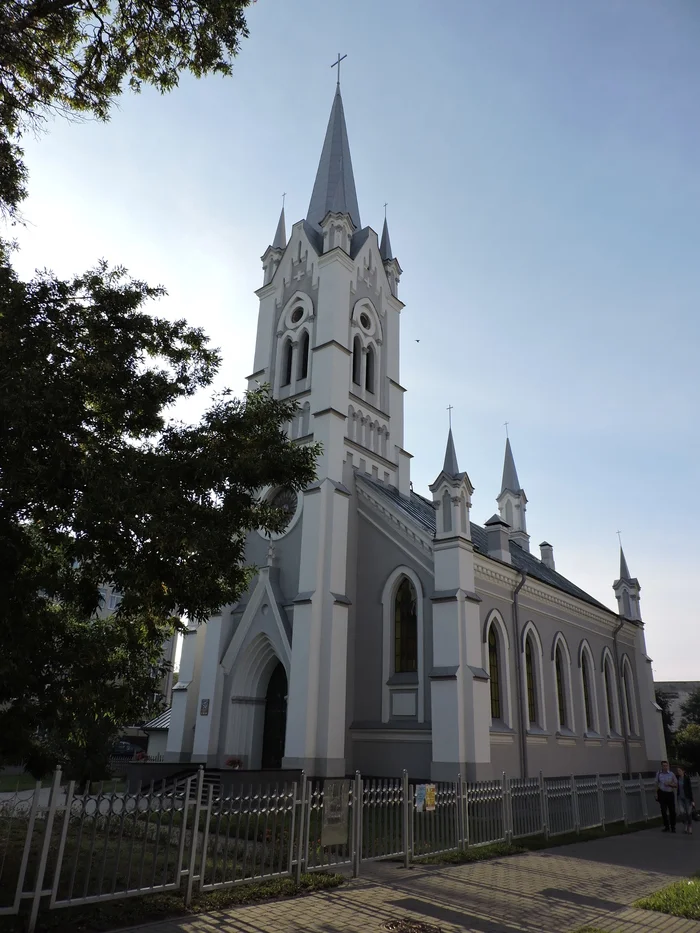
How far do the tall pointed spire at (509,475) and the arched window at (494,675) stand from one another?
16207mm

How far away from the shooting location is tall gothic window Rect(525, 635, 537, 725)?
922 inches

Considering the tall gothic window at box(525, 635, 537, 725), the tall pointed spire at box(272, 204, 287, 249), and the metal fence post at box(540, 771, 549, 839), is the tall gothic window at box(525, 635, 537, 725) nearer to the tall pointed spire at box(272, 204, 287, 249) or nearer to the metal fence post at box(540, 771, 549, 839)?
the metal fence post at box(540, 771, 549, 839)

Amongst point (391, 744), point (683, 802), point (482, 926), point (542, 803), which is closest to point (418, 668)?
point (391, 744)

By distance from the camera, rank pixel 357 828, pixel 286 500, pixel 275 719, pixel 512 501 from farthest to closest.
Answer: pixel 512 501
pixel 286 500
pixel 275 719
pixel 357 828

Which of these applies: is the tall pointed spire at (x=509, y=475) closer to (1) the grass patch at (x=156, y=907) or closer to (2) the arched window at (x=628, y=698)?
(2) the arched window at (x=628, y=698)

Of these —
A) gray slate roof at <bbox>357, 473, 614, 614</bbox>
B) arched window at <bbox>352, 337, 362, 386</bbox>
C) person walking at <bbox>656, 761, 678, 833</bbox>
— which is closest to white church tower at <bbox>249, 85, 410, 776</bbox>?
arched window at <bbox>352, 337, 362, 386</bbox>

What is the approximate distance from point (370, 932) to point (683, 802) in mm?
14152

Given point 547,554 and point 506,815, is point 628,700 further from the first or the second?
point 506,815

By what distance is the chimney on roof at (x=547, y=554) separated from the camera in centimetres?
3710

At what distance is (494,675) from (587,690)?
9.04 metres

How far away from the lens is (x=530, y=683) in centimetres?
2403

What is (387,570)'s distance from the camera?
837 inches

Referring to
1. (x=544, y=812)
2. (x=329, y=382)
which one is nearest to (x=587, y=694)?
(x=544, y=812)

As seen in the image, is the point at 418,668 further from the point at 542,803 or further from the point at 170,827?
the point at 170,827
